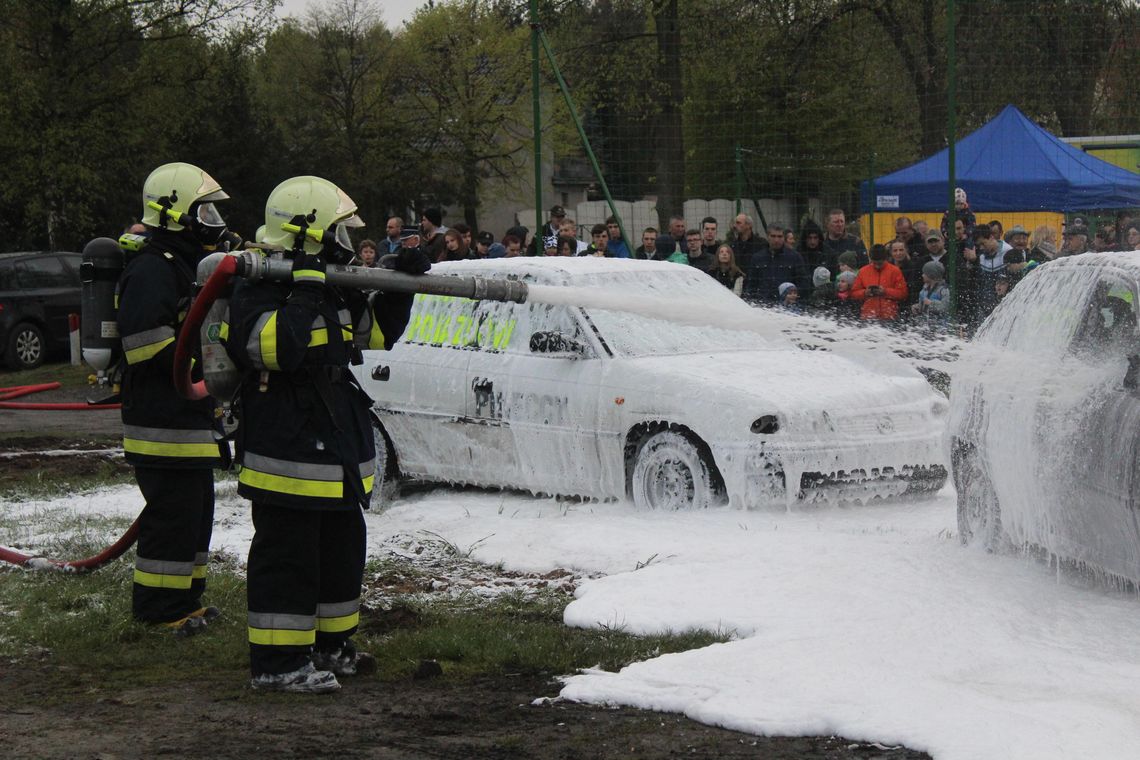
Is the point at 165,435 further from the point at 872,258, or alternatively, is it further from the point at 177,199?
the point at 872,258

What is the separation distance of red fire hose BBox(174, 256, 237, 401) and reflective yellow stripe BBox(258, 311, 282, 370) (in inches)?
9.9

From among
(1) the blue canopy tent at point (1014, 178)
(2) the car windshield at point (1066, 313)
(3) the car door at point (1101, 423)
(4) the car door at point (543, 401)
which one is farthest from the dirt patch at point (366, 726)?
(1) the blue canopy tent at point (1014, 178)

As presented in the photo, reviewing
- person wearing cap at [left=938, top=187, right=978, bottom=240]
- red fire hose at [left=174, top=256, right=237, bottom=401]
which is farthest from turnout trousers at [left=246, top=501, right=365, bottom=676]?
person wearing cap at [left=938, top=187, right=978, bottom=240]

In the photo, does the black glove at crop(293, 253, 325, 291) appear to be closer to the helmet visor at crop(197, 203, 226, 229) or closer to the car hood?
the helmet visor at crop(197, 203, 226, 229)

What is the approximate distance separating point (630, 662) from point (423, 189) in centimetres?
3544

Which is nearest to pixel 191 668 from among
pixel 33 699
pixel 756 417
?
pixel 33 699

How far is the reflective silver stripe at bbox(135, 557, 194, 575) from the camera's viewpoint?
6652 millimetres

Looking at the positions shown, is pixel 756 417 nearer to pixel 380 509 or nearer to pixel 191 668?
pixel 380 509

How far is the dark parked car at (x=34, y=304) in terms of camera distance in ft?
69.1

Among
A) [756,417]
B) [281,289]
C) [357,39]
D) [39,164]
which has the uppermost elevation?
[357,39]

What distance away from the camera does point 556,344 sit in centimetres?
912

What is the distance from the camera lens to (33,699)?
5508 mm

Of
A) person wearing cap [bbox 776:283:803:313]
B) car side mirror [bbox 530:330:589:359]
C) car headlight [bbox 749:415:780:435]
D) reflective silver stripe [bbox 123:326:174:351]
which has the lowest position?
car headlight [bbox 749:415:780:435]

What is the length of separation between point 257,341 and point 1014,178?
1152 centimetres
